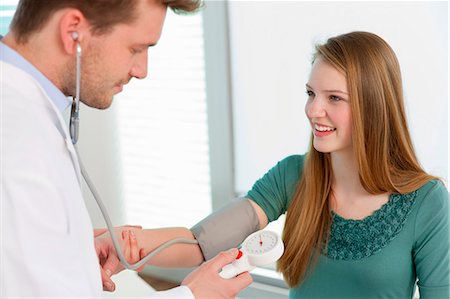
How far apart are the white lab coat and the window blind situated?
1724mm

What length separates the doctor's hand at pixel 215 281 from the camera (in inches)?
51.3

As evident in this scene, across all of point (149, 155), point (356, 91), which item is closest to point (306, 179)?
point (356, 91)

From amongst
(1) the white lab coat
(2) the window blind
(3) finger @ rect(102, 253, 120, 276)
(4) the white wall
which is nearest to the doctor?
(1) the white lab coat

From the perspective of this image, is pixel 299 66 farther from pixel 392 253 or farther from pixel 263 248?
pixel 263 248

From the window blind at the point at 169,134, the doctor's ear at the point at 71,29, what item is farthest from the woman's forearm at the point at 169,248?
the window blind at the point at 169,134

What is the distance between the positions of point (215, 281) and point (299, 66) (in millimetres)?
1344

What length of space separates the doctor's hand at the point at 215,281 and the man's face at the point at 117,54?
40cm

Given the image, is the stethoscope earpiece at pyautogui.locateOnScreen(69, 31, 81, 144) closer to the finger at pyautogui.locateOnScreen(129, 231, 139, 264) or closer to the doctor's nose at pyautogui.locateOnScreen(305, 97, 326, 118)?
the finger at pyautogui.locateOnScreen(129, 231, 139, 264)

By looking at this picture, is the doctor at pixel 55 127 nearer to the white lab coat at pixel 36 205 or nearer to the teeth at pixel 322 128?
the white lab coat at pixel 36 205

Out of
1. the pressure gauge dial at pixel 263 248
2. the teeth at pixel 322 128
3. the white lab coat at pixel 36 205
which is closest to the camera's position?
the white lab coat at pixel 36 205

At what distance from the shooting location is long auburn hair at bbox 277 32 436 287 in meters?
1.60

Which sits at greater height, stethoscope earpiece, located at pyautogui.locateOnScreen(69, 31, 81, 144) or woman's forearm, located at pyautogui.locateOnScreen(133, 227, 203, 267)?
stethoscope earpiece, located at pyautogui.locateOnScreen(69, 31, 81, 144)

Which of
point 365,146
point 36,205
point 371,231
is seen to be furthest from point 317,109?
point 36,205

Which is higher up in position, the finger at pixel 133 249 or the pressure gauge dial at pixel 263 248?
the pressure gauge dial at pixel 263 248
